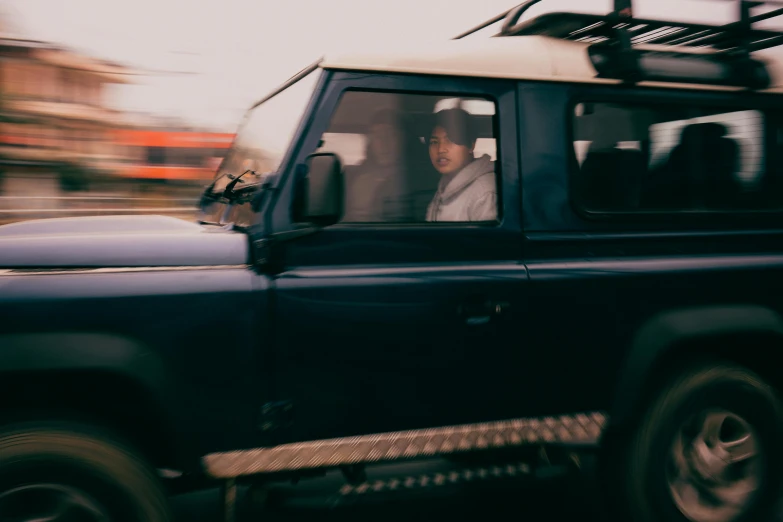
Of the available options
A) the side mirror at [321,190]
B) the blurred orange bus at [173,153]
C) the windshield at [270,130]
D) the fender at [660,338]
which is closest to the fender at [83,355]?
the side mirror at [321,190]

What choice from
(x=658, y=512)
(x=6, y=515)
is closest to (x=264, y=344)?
(x=6, y=515)

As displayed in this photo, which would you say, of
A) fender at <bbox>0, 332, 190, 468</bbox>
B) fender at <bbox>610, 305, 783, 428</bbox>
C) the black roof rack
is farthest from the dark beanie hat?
fender at <bbox>0, 332, 190, 468</bbox>

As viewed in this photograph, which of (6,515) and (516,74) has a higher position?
(516,74)

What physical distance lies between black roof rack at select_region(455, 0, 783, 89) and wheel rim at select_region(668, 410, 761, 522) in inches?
56.4

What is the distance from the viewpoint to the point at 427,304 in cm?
243

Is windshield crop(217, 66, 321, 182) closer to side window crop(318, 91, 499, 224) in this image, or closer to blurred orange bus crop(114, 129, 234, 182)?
side window crop(318, 91, 499, 224)

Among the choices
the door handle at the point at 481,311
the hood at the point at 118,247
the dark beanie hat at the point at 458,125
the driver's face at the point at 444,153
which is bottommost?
the door handle at the point at 481,311

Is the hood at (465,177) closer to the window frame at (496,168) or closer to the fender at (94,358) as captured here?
the window frame at (496,168)

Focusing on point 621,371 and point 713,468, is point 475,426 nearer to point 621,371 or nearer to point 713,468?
point 621,371

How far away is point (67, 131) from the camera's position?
43.9ft

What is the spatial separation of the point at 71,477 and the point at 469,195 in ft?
5.32

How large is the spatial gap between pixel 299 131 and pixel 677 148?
5.20 ft

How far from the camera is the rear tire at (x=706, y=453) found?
2.80 m

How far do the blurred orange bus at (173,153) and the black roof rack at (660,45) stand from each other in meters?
1.66
